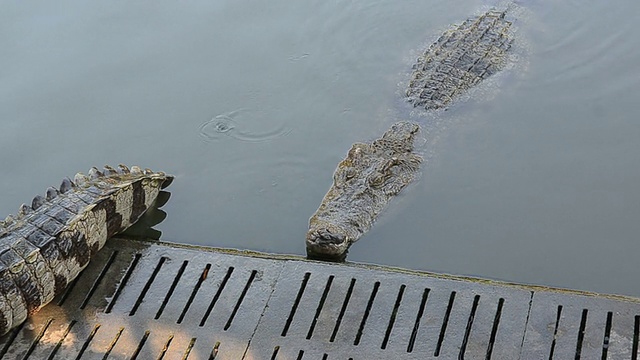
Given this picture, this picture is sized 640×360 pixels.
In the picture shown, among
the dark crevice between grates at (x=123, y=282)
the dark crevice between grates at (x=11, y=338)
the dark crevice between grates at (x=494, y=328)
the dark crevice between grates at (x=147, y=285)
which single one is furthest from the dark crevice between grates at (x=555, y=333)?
the dark crevice between grates at (x=11, y=338)

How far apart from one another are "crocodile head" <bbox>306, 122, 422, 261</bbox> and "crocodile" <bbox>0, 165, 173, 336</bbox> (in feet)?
3.87

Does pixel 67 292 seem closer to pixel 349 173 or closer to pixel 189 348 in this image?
pixel 189 348

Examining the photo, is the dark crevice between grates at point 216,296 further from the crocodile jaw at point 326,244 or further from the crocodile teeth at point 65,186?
the crocodile teeth at point 65,186

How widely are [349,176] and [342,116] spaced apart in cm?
90

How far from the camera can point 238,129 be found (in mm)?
5602

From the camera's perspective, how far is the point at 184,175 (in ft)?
17.0

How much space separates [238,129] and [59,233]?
6.44 ft

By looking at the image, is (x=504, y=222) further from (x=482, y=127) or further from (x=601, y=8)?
(x=601, y=8)

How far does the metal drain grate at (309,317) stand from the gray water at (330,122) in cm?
47

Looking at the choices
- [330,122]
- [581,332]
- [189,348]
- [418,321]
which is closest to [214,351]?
[189,348]

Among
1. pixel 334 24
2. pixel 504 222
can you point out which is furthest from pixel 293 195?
pixel 334 24

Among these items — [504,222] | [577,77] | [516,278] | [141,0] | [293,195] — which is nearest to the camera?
[516,278]

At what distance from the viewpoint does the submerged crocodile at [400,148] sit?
446cm

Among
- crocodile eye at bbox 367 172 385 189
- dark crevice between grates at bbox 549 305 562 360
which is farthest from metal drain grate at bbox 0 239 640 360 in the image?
crocodile eye at bbox 367 172 385 189
